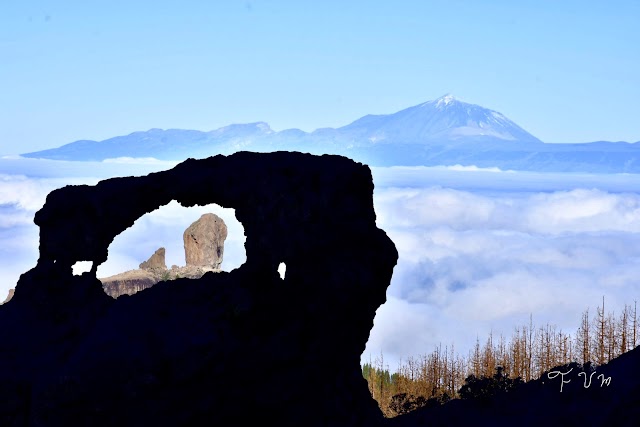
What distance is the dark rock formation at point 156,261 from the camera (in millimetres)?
57066

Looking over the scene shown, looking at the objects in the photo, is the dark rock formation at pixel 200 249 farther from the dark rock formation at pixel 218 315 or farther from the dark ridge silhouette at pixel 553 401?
the dark rock formation at pixel 218 315

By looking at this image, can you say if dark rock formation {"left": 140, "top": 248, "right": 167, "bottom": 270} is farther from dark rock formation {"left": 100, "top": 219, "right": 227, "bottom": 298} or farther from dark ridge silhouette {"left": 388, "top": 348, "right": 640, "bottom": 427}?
dark ridge silhouette {"left": 388, "top": 348, "right": 640, "bottom": 427}

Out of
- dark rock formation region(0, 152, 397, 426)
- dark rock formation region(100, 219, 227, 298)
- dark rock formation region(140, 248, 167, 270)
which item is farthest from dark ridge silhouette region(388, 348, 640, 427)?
dark rock formation region(140, 248, 167, 270)

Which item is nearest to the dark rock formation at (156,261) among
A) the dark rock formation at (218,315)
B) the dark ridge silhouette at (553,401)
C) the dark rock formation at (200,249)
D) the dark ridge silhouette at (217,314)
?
the dark rock formation at (200,249)

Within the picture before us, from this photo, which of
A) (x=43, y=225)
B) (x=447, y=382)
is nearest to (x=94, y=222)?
(x=43, y=225)

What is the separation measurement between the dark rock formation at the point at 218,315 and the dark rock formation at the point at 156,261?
42.6 metres

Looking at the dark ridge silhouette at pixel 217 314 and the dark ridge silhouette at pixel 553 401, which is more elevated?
the dark ridge silhouette at pixel 217 314

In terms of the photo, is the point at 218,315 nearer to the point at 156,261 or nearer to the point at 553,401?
the point at 553,401

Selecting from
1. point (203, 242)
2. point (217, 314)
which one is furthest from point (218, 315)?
point (203, 242)

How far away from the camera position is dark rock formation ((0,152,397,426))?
12.1 meters

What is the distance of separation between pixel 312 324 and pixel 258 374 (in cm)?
121

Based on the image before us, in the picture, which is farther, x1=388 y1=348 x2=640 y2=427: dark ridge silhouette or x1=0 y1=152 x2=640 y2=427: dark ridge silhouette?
x1=388 y1=348 x2=640 y2=427: dark ridge silhouette

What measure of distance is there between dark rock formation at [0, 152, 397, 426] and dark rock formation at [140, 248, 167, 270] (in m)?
42.6

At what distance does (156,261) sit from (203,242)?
3.64m
